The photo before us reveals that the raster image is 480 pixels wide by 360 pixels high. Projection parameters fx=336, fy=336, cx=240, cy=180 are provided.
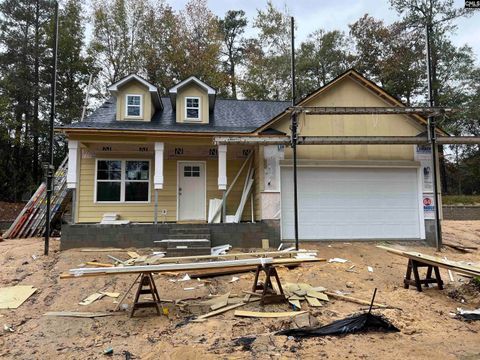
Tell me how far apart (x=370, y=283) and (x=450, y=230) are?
29.4 ft

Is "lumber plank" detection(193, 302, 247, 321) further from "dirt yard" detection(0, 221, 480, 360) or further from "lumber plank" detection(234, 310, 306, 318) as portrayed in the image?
"lumber plank" detection(234, 310, 306, 318)

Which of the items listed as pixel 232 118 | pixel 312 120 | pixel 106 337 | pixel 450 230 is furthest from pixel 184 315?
pixel 450 230

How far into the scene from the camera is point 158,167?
34.3 ft

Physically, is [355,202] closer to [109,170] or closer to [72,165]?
[109,170]

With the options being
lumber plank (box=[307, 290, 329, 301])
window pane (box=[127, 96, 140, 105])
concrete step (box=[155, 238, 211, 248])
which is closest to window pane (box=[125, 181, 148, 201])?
window pane (box=[127, 96, 140, 105])

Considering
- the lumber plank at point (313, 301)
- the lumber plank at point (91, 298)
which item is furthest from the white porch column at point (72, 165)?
the lumber plank at point (313, 301)

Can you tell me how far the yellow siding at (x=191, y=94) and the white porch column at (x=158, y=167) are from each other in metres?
1.80

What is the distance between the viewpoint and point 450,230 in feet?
45.8

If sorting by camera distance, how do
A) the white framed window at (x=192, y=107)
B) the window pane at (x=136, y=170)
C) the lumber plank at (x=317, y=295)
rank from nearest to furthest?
the lumber plank at (x=317, y=295)
the window pane at (x=136, y=170)
the white framed window at (x=192, y=107)

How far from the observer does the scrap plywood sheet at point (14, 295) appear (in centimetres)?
604

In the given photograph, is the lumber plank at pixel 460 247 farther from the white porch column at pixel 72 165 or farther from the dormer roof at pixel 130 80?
the white porch column at pixel 72 165

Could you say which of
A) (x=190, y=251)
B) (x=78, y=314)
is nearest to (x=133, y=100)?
(x=190, y=251)

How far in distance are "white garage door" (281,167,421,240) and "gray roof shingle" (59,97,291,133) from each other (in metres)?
2.64

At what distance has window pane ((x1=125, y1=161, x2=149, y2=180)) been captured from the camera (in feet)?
38.5
